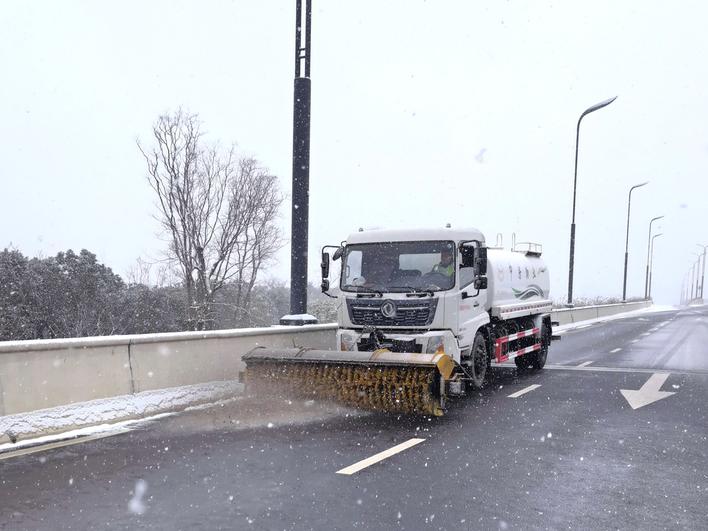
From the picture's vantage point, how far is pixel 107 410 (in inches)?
310

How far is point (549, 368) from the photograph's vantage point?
15.4 m

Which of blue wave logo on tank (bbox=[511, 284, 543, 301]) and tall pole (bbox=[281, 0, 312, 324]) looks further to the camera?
blue wave logo on tank (bbox=[511, 284, 543, 301])

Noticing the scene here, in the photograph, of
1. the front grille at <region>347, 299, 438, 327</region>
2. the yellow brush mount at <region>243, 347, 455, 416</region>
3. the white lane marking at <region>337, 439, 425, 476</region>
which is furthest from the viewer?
the front grille at <region>347, 299, 438, 327</region>

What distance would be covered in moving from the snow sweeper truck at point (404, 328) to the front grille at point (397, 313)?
0.05 ft

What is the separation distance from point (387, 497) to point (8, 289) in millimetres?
52765

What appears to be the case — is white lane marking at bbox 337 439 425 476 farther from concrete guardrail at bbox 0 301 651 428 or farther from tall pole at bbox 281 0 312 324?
tall pole at bbox 281 0 312 324

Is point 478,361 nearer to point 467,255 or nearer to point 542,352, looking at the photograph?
point 467,255

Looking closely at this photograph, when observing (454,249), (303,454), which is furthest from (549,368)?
(303,454)

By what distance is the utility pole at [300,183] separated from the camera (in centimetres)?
1174

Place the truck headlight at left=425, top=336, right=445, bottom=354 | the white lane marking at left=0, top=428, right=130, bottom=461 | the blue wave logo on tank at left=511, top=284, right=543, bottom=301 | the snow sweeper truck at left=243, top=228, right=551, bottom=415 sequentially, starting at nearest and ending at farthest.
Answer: the white lane marking at left=0, top=428, right=130, bottom=461 < the snow sweeper truck at left=243, top=228, right=551, bottom=415 < the truck headlight at left=425, top=336, right=445, bottom=354 < the blue wave logo on tank at left=511, top=284, right=543, bottom=301

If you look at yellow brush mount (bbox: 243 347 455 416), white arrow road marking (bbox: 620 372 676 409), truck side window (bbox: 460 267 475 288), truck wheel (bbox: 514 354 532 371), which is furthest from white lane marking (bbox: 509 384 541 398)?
truck wheel (bbox: 514 354 532 371)

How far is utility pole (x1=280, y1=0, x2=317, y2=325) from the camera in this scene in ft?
38.5

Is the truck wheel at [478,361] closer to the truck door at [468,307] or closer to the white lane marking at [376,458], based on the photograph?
the truck door at [468,307]

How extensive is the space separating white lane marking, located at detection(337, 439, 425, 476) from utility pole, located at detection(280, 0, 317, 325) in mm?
4938
